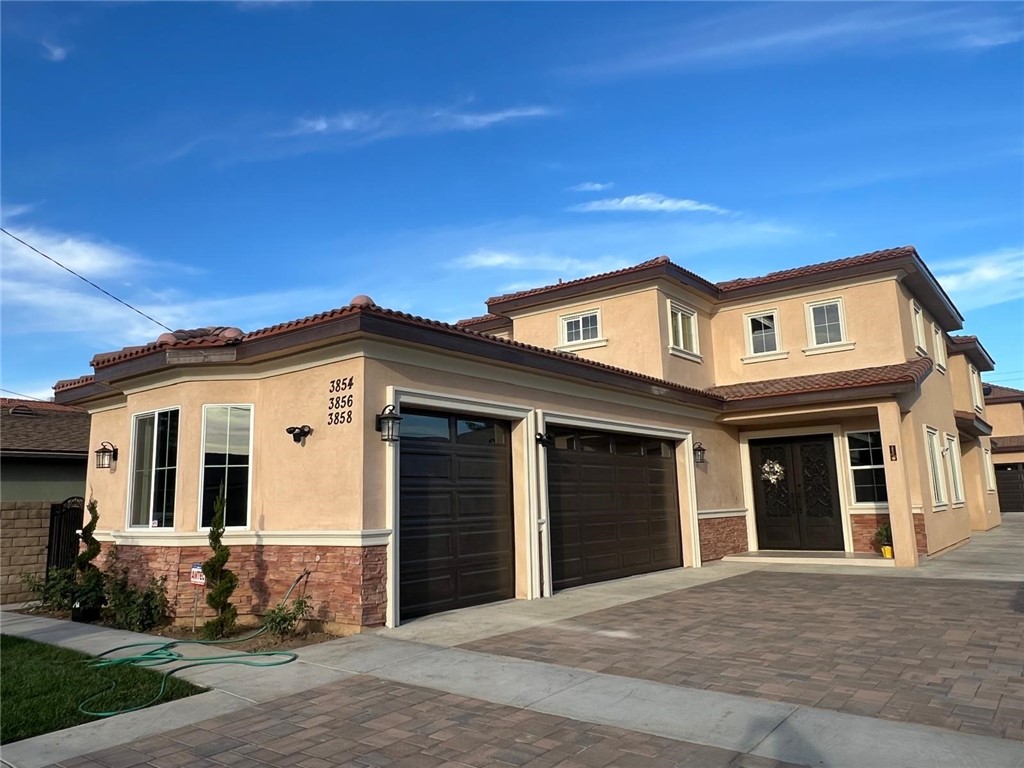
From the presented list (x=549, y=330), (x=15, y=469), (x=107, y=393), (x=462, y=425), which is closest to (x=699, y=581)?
(x=462, y=425)

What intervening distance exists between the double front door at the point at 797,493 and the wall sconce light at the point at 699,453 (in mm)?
2292

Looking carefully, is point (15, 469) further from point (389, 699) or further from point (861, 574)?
point (861, 574)

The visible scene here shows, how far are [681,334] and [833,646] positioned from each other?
1071 cm

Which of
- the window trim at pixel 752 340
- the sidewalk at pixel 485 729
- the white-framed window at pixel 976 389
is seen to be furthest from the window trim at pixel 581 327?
the white-framed window at pixel 976 389

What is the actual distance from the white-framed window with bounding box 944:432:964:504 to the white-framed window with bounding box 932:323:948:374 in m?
1.98

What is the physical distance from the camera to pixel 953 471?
19141 mm

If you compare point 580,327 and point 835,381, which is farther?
point 580,327

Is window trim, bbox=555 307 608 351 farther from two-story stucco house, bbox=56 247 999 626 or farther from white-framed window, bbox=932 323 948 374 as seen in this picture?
white-framed window, bbox=932 323 948 374

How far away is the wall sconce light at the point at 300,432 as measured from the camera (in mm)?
9047

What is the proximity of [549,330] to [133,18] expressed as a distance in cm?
1082

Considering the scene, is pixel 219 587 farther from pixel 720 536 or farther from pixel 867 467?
pixel 867 467

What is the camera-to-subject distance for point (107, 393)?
12.4 meters

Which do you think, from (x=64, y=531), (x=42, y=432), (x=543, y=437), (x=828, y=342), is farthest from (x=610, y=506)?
(x=42, y=432)

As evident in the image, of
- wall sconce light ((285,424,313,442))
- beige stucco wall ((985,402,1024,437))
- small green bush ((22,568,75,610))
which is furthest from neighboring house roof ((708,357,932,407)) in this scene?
beige stucco wall ((985,402,1024,437))
